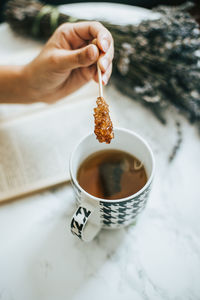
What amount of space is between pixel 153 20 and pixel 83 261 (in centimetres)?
81

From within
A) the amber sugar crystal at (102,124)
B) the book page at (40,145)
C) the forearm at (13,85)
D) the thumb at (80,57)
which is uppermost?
the thumb at (80,57)

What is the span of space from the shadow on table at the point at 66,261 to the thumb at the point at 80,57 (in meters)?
0.44

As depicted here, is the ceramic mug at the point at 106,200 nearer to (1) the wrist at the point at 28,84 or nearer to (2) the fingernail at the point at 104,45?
(2) the fingernail at the point at 104,45

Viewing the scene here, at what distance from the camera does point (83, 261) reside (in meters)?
0.67

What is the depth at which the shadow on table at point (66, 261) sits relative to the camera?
2.10ft

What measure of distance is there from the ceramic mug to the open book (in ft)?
0.52

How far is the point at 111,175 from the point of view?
75 centimetres

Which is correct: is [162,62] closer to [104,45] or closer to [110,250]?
[104,45]

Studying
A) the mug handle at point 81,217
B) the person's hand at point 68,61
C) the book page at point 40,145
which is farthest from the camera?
the book page at point 40,145

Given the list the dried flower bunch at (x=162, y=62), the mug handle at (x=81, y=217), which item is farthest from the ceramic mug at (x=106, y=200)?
the dried flower bunch at (x=162, y=62)

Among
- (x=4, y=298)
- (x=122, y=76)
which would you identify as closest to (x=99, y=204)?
(x=4, y=298)

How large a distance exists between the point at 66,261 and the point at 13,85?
58cm

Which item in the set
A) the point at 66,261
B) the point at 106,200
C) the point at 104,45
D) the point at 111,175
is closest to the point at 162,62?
the point at 104,45

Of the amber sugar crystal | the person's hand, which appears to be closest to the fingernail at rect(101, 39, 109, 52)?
the person's hand
